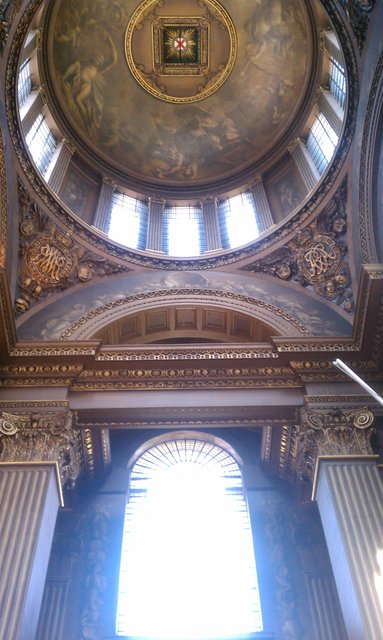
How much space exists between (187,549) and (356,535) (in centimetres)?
430

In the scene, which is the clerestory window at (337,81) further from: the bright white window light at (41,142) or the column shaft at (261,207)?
the bright white window light at (41,142)

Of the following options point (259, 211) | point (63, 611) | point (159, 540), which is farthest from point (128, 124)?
point (63, 611)

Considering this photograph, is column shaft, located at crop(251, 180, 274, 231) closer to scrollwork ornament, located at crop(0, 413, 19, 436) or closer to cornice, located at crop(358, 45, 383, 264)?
cornice, located at crop(358, 45, 383, 264)

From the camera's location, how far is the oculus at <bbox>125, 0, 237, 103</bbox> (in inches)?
809

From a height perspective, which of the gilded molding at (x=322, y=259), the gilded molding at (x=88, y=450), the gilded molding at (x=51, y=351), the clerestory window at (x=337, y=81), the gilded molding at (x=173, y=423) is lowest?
the gilded molding at (x=173, y=423)

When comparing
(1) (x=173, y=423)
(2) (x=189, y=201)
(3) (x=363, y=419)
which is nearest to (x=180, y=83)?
(2) (x=189, y=201)

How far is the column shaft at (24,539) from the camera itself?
8625 mm

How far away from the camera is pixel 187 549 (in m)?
12.5

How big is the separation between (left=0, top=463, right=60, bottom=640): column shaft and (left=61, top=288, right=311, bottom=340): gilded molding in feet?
13.0

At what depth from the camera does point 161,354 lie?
12523mm

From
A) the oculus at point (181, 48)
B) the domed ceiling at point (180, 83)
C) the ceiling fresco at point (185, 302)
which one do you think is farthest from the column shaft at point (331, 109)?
the ceiling fresco at point (185, 302)

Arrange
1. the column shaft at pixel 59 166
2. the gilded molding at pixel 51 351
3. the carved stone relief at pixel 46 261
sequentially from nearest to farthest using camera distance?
1. the gilded molding at pixel 51 351
2. the carved stone relief at pixel 46 261
3. the column shaft at pixel 59 166

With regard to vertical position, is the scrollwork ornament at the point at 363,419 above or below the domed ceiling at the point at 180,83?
below

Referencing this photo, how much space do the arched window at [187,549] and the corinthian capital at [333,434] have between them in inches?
102
